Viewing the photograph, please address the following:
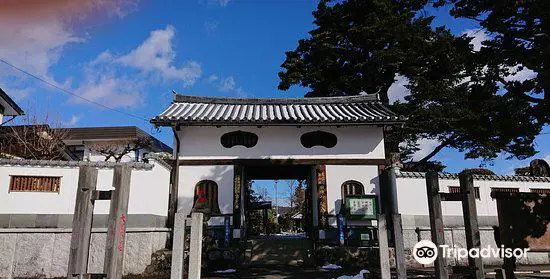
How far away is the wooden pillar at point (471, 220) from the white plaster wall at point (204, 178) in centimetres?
905

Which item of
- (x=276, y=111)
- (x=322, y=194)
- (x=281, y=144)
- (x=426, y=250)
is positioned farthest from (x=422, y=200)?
(x=276, y=111)

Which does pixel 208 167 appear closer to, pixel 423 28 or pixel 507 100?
pixel 507 100

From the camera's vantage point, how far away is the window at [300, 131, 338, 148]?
1588 centimetres

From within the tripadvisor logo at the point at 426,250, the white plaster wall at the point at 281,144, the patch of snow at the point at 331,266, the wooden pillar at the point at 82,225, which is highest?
the white plaster wall at the point at 281,144

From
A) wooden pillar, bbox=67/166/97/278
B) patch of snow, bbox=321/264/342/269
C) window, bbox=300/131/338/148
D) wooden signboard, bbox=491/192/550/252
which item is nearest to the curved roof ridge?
window, bbox=300/131/338/148

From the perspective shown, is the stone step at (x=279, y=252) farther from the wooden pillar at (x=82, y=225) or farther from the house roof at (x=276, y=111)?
the wooden pillar at (x=82, y=225)

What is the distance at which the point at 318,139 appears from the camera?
1595 cm

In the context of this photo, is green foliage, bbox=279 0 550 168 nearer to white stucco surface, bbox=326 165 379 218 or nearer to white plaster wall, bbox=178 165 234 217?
white stucco surface, bbox=326 165 379 218

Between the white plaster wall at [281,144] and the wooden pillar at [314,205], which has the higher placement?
the white plaster wall at [281,144]

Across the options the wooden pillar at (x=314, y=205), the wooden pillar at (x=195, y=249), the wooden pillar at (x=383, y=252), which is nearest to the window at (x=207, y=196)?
the wooden pillar at (x=314, y=205)

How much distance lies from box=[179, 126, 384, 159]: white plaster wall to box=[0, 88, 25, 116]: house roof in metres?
12.0

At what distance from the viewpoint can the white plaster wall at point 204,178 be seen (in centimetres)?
1493

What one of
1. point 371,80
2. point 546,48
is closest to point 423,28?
point 371,80

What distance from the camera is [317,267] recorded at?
44.8 feet
